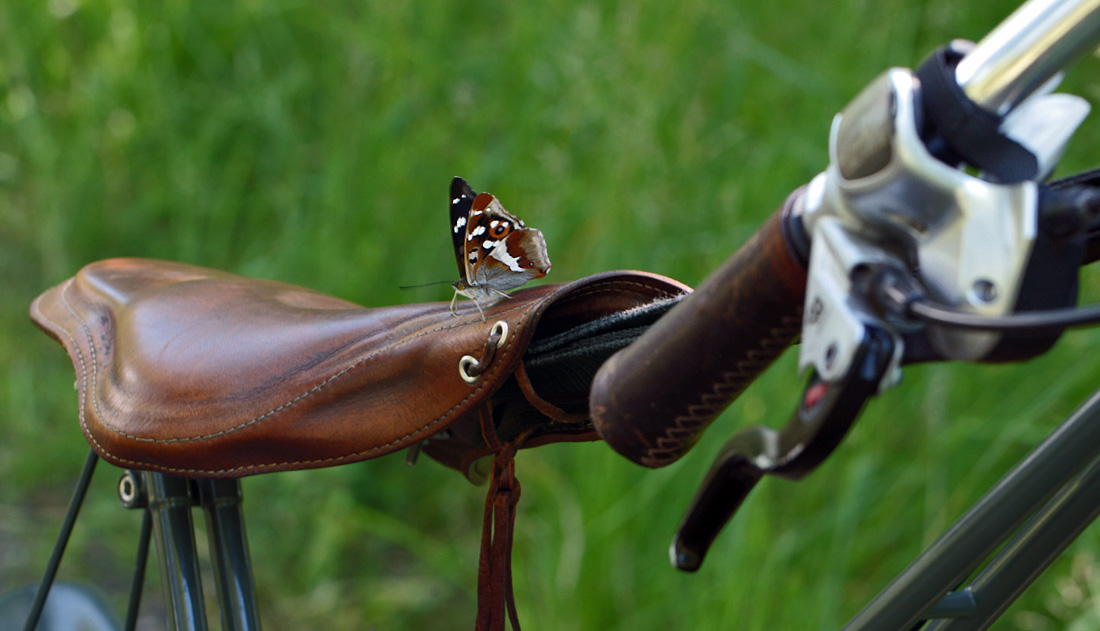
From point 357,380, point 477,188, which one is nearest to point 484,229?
point 357,380

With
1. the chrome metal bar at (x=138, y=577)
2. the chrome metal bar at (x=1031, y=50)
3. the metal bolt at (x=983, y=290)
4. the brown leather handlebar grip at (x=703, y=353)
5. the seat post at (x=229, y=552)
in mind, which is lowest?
the chrome metal bar at (x=138, y=577)

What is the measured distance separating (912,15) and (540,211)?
652 millimetres

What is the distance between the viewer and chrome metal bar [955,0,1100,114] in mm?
289

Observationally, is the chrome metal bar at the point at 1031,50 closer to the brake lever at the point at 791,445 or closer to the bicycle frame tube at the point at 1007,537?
the brake lever at the point at 791,445

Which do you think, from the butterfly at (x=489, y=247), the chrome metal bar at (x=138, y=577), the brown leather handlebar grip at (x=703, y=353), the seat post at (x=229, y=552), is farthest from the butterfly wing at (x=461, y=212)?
the chrome metal bar at (x=138, y=577)

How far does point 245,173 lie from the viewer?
77.2 inches

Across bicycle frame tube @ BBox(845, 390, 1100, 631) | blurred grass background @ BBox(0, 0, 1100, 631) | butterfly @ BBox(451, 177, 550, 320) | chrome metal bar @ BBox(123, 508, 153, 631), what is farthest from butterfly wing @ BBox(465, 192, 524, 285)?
blurred grass background @ BBox(0, 0, 1100, 631)

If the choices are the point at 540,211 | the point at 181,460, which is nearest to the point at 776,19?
the point at 540,211

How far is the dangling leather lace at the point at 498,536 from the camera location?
539 mm

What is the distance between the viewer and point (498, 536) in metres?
0.54

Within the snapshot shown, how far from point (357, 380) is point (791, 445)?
0.29m

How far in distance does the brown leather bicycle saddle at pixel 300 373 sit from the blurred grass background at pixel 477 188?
689 mm

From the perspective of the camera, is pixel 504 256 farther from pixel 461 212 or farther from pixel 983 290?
pixel 983 290

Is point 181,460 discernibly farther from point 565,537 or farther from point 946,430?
point 946,430
